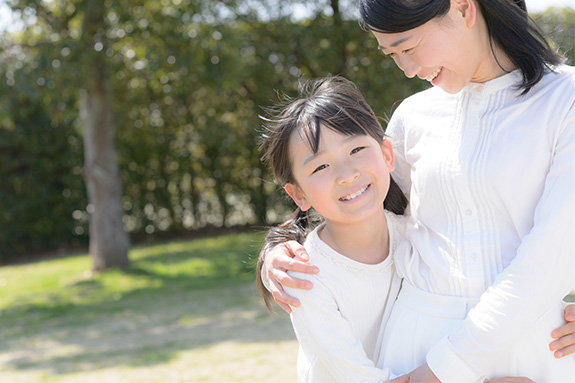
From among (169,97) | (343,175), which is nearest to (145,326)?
(343,175)

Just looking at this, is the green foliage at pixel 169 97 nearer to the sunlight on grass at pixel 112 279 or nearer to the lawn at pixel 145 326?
the sunlight on grass at pixel 112 279

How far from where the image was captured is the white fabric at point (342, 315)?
1854 millimetres

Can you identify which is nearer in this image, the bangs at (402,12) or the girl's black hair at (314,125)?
the bangs at (402,12)

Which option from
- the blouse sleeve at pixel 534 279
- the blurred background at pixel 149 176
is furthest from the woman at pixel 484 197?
the blurred background at pixel 149 176

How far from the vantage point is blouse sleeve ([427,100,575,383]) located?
1.62 m

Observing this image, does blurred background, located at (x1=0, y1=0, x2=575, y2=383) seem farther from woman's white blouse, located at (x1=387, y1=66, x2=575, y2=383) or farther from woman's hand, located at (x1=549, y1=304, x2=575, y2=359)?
woman's hand, located at (x1=549, y1=304, x2=575, y2=359)

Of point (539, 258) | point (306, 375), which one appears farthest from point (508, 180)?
point (306, 375)

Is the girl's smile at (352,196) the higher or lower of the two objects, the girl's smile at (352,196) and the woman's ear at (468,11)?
the lower

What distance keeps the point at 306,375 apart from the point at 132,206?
12155mm

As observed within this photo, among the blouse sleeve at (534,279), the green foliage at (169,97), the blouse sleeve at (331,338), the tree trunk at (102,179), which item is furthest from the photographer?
the tree trunk at (102,179)

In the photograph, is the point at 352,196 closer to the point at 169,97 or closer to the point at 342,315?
the point at 342,315

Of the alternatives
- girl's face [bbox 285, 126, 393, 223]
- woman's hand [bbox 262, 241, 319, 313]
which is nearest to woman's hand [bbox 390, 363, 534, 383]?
woman's hand [bbox 262, 241, 319, 313]

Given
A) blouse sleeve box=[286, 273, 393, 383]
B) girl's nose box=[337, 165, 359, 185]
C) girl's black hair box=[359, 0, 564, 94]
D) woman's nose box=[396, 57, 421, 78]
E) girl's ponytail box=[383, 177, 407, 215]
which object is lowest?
blouse sleeve box=[286, 273, 393, 383]

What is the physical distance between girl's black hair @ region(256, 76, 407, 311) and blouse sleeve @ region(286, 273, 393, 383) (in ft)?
1.07
